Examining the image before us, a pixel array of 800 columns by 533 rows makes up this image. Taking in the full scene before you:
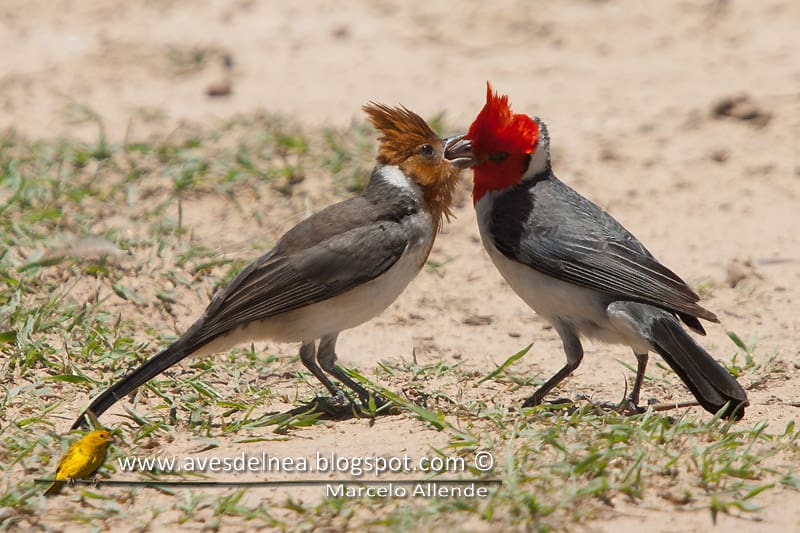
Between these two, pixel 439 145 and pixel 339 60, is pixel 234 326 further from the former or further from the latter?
Result: pixel 339 60

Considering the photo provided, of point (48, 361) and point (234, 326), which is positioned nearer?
point (234, 326)

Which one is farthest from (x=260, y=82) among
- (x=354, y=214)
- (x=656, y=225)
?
(x=354, y=214)

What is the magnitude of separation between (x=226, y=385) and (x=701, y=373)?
8.03ft

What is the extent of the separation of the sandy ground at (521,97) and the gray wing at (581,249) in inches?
28.1

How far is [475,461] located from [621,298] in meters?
1.28

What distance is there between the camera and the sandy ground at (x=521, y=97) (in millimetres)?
6883

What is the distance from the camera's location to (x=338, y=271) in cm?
551

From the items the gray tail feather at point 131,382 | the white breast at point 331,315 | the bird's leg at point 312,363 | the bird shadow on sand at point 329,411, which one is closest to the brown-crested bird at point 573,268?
the white breast at point 331,315

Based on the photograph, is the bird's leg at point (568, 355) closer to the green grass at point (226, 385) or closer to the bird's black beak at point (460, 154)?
the green grass at point (226, 385)

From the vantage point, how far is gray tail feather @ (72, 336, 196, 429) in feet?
16.8

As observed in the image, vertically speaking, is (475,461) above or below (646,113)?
below

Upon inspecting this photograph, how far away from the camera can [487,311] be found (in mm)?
7008

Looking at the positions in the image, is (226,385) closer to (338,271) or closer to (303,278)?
(303,278)

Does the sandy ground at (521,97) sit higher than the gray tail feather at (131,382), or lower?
higher
